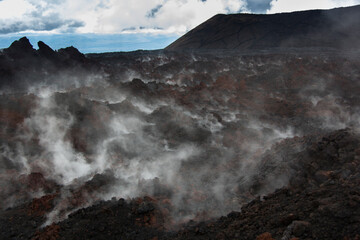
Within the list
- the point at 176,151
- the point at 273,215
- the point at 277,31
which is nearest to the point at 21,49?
the point at 176,151

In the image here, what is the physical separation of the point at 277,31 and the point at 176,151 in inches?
2044

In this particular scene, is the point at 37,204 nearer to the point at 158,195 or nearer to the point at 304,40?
the point at 158,195

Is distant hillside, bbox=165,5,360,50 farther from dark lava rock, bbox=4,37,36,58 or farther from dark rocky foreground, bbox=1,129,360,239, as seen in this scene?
dark rocky foreground, bbox=1,129,360,239

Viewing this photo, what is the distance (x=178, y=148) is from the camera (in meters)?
13.3

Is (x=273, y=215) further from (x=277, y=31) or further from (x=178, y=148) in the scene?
(x=277, y=31)

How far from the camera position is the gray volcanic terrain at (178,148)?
269 inches

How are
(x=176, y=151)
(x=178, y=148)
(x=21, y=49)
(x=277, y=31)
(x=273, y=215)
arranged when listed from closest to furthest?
(x=273, y=215), (x=176, y=151), (x=178, y=148), (x=21, y=49), (x=277, y=31)

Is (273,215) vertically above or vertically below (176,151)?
above

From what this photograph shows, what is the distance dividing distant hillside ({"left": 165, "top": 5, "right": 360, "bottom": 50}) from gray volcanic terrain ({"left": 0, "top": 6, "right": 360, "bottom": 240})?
26767 mm

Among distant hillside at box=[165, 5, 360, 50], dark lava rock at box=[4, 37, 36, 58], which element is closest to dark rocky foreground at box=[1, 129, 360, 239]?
dark lava rock at box=[4, 37, 36, 58]

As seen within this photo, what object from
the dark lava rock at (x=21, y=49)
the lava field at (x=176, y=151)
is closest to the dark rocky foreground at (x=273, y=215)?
the lava field at (x=176, y=151)

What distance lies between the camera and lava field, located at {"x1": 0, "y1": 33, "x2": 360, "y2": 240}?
6781 millimetres

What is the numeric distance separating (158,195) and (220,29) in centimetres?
5736

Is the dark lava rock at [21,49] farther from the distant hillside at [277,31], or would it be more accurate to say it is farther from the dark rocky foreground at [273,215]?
the distant hillside at [277,31]
